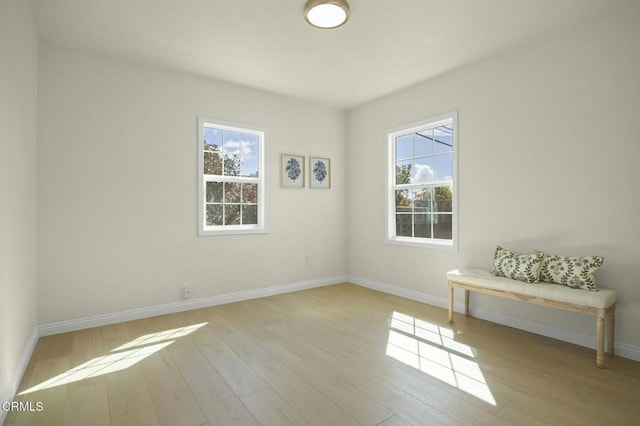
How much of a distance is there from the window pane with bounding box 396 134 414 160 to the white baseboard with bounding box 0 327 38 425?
435 cm

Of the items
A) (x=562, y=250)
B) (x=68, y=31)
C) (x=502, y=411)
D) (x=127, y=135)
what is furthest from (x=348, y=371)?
(x=68, y=31)

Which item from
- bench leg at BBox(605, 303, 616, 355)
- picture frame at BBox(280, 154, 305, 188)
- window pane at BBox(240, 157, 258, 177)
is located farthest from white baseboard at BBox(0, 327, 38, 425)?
bench leg at BBox(605, 303, 616, 355)

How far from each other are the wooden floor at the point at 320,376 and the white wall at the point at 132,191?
0.47 metres

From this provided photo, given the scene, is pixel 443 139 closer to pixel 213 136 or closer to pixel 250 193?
pixel 250 193

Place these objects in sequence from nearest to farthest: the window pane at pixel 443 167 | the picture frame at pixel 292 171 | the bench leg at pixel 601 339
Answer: the bench leg at pixel 601 339
the window pane at pixel 443 167
the picture frame at pixel 292 171

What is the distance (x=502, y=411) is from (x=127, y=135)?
158 inches

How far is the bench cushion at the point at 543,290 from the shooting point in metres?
2.47

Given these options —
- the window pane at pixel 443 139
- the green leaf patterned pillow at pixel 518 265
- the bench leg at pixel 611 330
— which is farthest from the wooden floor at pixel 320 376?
the window pane at pixel 443 139

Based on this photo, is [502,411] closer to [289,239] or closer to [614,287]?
[614,287]

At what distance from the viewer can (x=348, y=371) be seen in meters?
2.41

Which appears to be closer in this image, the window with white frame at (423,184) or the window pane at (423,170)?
the window with white frame at (423,184)

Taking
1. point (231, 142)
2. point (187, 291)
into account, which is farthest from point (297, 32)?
point (187, 291)

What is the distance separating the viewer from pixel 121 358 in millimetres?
2639

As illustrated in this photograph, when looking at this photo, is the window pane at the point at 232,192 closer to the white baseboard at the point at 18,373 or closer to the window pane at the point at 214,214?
the window pane at the point at 214,214
